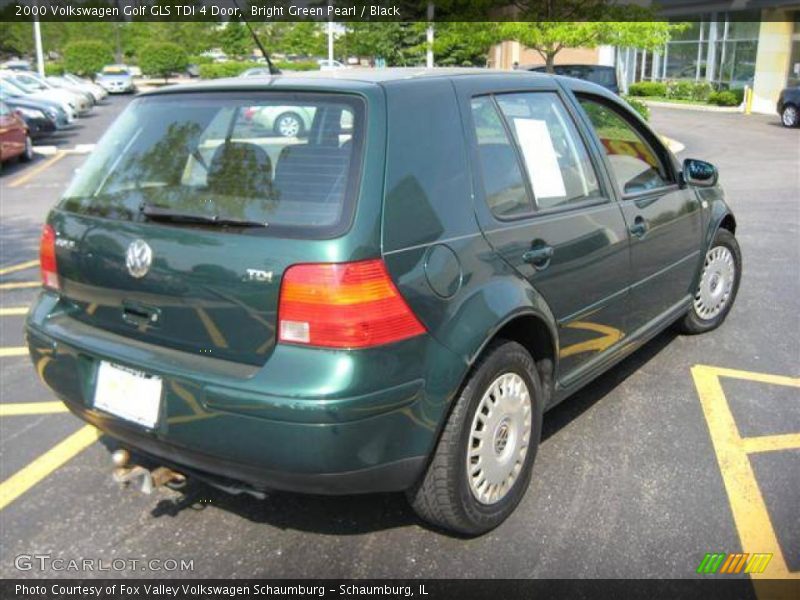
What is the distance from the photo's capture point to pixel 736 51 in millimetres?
30172

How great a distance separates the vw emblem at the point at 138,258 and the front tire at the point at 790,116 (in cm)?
2320

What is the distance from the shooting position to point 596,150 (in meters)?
3.64

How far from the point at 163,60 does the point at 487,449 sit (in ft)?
189

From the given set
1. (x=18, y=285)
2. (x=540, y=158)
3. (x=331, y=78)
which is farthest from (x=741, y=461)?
(x=18, y=285)

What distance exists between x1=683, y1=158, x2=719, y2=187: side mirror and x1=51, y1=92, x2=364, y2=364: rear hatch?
2.55 meters

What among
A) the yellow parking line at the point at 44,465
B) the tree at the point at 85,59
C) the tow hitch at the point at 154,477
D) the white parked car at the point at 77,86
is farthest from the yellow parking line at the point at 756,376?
the tree at the point at 85,59

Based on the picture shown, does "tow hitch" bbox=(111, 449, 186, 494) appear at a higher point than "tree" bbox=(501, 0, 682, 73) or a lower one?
lower

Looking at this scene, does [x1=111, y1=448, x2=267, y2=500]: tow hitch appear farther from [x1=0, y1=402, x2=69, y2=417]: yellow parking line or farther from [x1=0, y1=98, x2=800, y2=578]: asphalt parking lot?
[x1=0, y1=402, x2=69, y2=417]: yellow parking line

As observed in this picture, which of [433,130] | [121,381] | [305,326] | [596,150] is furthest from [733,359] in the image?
[121,381]

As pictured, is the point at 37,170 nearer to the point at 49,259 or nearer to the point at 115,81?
the point at 49,259

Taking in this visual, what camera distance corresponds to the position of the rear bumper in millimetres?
2369

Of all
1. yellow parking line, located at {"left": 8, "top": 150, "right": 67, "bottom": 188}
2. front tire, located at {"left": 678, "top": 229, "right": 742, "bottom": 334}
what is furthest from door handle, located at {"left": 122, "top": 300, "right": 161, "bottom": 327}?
yellow parking line, located at {"left": 8, "top": 150, "right": 67, "bottom": 188}

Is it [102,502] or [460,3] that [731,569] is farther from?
[460,3]

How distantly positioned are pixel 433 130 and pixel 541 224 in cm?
67
